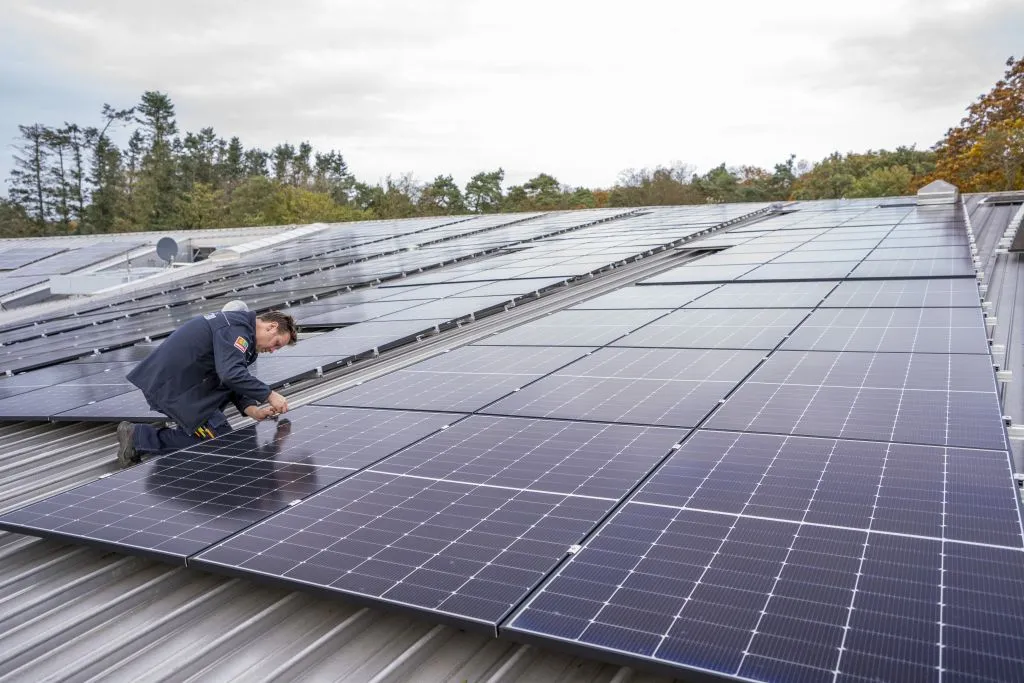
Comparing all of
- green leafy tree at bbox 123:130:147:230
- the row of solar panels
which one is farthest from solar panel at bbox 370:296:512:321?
green leafy tree at bbox 123:130:147:230

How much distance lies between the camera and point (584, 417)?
6.74 metres

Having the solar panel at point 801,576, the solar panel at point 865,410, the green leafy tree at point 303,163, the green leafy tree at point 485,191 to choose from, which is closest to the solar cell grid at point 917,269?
the solar panel at point 865,410

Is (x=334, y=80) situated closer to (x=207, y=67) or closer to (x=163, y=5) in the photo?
(x=207, y=67)

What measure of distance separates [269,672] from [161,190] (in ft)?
342

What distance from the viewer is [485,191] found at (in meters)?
86.7

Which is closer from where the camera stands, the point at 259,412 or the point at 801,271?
the point at 259,412

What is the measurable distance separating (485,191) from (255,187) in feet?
89.9

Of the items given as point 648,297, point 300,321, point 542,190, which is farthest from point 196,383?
point 542,190

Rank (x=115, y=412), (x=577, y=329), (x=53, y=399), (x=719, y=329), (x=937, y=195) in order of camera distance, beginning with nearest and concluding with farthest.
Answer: (x=115, y=412), (x=53, y=399), (x=719, y=329), (x=577, y=329), (x=937, y=195)

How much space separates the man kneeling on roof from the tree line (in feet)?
225

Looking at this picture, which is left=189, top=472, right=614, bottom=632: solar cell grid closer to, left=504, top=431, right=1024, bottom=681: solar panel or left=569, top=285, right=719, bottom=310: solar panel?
left=504, top=431, right=1024, bottom=681: solar panel

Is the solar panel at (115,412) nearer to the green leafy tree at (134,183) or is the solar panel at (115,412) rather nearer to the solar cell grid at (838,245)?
the solar cell grid at (838,245)

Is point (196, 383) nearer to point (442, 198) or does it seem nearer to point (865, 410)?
point (865, 410)

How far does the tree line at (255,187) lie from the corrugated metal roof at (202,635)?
230 feet
